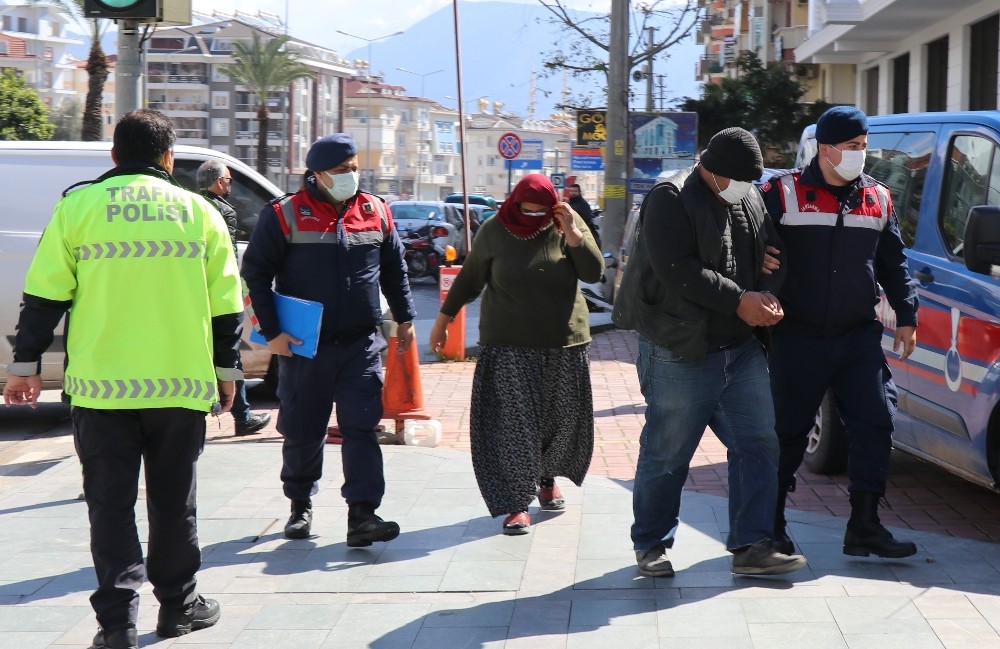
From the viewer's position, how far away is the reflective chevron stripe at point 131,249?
446 cm

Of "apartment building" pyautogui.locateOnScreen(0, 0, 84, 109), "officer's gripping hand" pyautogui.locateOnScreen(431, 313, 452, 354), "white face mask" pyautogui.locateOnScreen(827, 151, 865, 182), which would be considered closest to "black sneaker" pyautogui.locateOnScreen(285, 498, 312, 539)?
"officer's gripping hand" pyautogui.locateOnScreen(431, 313, 452, 354)

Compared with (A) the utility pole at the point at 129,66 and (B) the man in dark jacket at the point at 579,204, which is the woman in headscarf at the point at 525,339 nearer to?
(A) the utility pole at the point at 129,66

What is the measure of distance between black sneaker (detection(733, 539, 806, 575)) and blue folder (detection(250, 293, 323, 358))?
2.02 m

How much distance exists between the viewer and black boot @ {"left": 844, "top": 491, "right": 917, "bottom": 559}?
17.6 ft

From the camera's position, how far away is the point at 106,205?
447 cm

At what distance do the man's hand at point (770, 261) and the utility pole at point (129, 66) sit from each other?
146 inches

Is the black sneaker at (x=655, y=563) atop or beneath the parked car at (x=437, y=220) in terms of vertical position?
beneath

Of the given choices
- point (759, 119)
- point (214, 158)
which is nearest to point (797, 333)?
point (214, 158)

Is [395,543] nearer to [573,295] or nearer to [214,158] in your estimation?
[573,295]

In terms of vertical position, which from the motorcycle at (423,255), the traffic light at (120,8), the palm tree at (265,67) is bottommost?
the motorcycle at (423,255)

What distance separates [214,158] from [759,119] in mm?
17893

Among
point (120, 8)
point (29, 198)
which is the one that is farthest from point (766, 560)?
point (29, 198)

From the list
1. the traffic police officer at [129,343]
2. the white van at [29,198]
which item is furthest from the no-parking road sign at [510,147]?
the traffic police officer at [129,343]

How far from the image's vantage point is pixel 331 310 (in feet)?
19.3
